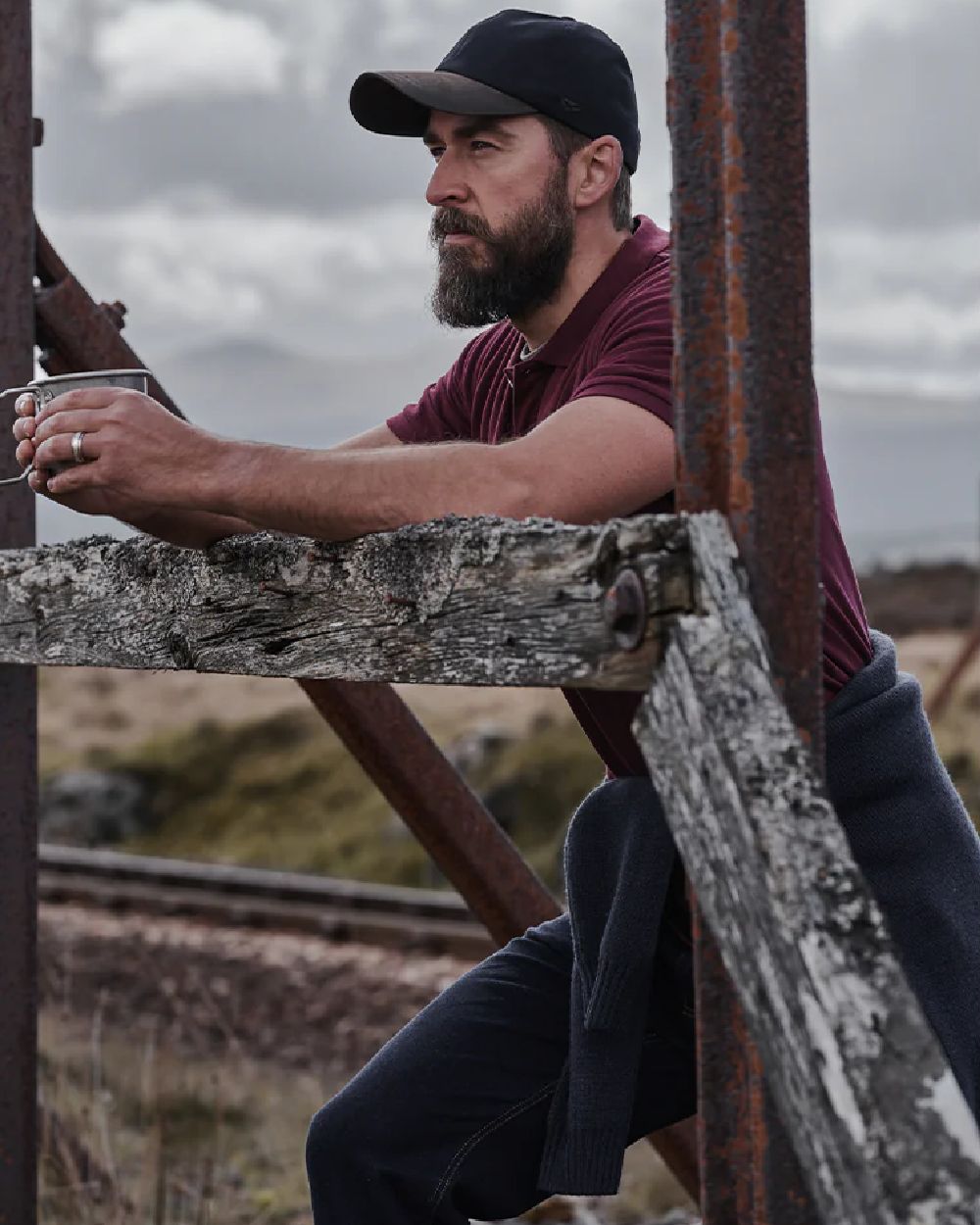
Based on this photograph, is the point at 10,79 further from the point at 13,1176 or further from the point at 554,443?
the point at 13,1176

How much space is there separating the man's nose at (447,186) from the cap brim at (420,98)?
97mm

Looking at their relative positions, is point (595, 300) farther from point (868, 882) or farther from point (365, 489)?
point (868, 882)

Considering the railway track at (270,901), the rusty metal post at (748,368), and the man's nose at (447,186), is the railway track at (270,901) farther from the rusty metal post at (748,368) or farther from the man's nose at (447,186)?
the rusty metal post at (748,368)

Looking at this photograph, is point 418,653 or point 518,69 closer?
point 418,653

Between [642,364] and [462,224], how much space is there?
2.18 feet

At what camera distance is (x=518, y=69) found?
9.60 ft

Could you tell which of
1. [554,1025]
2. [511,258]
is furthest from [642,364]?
[554,1025]

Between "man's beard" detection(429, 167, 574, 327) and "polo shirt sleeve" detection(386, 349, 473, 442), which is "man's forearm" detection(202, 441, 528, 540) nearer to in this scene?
"man's beard" detection(429, 167, 574, 327)

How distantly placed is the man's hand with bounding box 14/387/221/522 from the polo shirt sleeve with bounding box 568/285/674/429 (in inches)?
21.8

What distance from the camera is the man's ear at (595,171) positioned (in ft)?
9.82

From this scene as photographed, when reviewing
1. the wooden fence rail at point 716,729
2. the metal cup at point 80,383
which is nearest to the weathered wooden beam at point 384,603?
the wooden fence rail at point 716,729

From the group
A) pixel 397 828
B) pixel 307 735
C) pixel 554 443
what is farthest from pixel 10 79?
pixel 307 735

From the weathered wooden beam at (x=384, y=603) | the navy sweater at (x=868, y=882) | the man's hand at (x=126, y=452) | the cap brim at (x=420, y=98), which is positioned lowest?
the navy sweater at (x=868, y=882)

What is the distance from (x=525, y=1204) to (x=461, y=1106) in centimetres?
27
